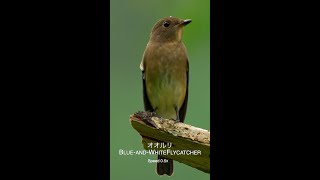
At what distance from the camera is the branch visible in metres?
3.93

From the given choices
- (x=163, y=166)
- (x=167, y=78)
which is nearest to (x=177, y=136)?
(x=163, y=166)

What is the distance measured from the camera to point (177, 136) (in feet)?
13.0

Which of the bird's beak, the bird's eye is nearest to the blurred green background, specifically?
the bird's beak

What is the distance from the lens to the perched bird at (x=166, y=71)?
4.39 m

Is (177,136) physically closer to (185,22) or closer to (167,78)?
(167,78)

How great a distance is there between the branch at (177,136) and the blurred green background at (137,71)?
52mm

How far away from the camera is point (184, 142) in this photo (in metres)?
3.95

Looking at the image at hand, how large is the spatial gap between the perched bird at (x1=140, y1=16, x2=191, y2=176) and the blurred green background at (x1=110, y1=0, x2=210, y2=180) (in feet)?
0.39

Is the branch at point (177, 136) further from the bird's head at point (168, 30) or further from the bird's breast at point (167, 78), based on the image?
the bird's head at point (168, 30)

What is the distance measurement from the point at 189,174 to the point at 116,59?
111cm

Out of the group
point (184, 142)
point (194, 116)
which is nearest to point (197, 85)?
point (194, 116)

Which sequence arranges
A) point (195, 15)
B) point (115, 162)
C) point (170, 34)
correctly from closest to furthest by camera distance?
point (115, 162) < point (195, 15) < point (170, 34)

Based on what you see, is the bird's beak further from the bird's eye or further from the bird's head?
the bird's eye

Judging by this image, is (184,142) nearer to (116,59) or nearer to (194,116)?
(194,116)
